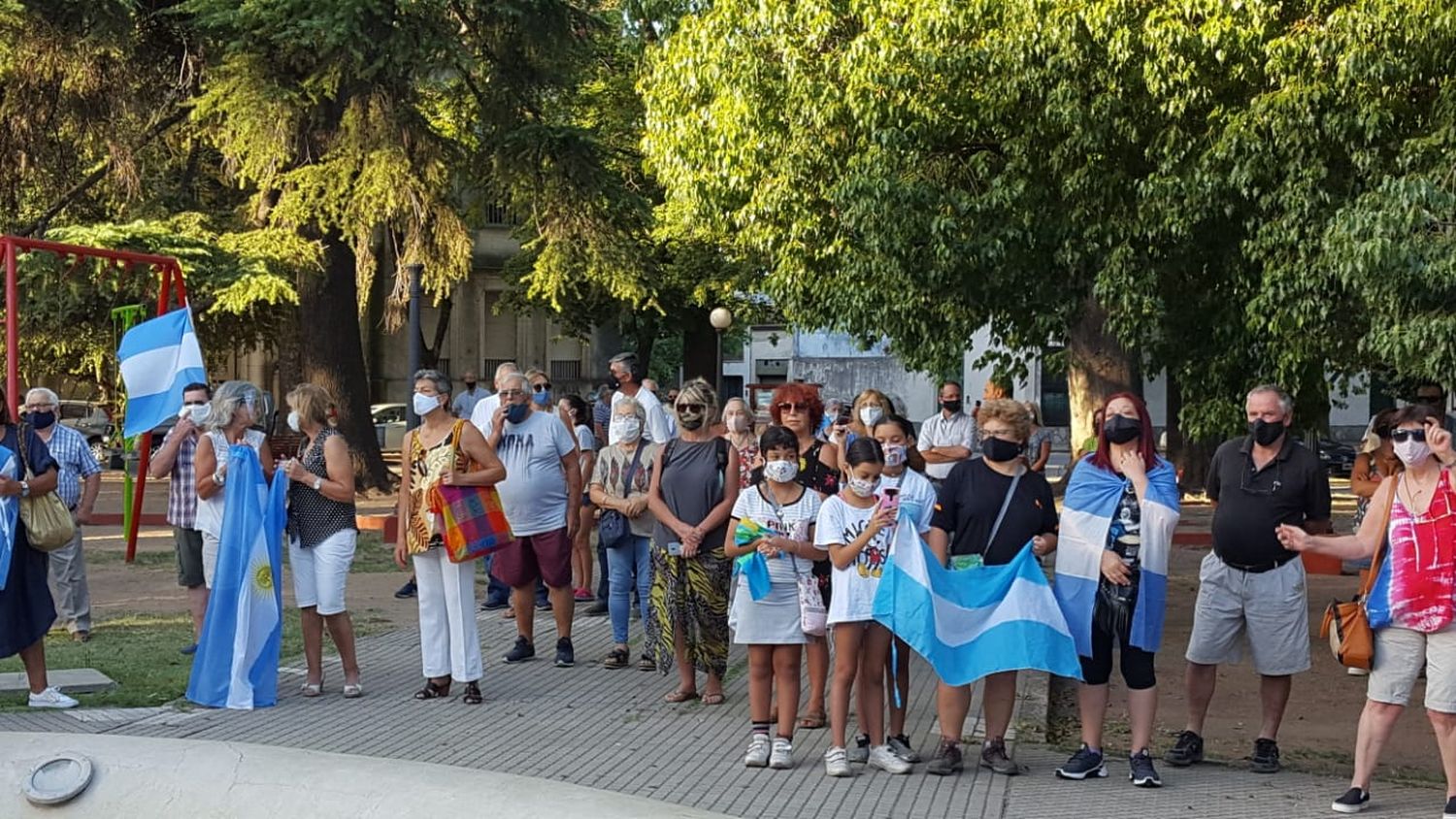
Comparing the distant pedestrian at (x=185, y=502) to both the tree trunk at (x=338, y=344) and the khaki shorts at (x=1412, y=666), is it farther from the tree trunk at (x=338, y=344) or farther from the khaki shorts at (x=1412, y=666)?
the tree trunk at (x=338, y=344)

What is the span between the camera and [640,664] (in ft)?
33.6

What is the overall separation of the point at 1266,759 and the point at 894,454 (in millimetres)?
2308

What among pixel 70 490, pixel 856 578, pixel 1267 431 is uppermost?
→ pixel 1267 431

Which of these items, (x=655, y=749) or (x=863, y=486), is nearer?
(x=863, y=486)

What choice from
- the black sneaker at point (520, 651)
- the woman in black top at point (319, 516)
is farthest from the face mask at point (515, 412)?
the black sneaker at point (520, 651)

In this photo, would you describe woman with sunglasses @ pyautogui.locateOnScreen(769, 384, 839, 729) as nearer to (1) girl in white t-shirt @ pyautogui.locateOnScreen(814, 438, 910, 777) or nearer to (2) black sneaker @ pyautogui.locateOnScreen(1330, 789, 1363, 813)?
(1) girl in white t-shirt @ pyautogui.locateOnScreen(814, 438, 910, 777)

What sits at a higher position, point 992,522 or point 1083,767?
point 992,522

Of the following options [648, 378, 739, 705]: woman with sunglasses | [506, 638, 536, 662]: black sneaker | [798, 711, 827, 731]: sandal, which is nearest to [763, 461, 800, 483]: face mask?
[648, 378, 739, 705]: woman with sunglasses

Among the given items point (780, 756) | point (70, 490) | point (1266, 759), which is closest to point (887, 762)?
point (780, 756)

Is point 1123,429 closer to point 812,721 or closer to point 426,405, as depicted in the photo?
point 812,721

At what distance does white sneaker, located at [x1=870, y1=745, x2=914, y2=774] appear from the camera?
743cm

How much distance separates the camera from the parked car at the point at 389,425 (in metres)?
44.7

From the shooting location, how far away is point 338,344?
25047 millimetres

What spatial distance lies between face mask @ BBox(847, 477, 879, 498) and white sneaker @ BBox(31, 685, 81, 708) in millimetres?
4432
